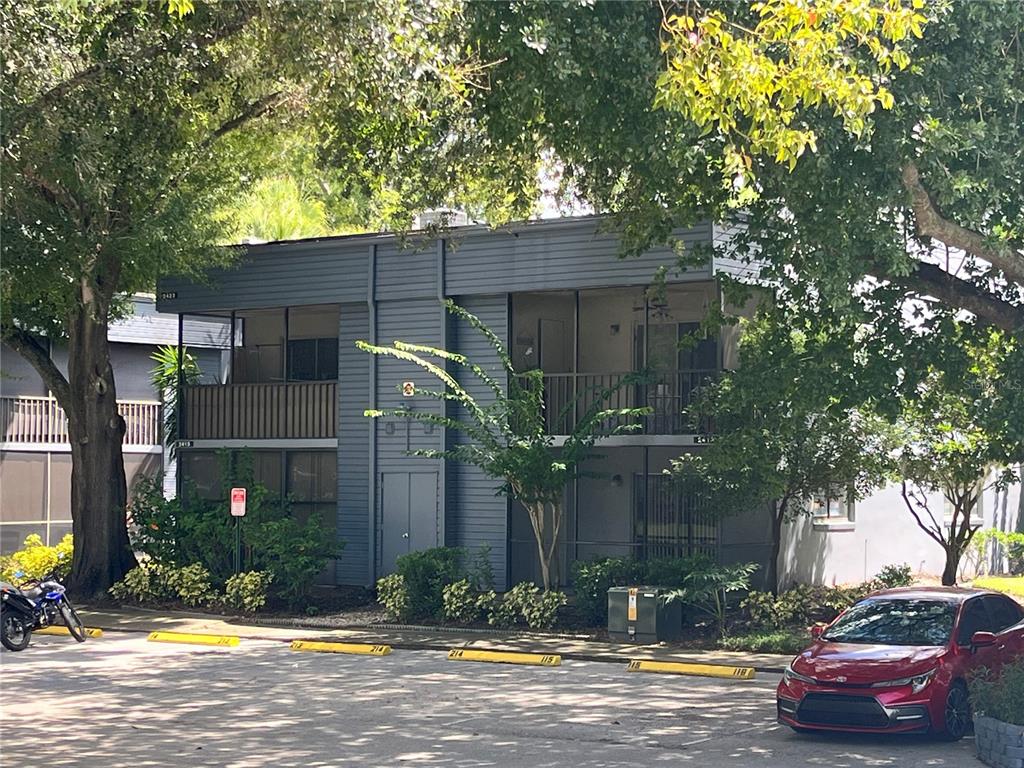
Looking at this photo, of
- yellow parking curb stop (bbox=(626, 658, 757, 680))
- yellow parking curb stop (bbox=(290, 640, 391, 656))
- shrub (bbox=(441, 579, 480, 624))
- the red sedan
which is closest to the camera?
the red sedan

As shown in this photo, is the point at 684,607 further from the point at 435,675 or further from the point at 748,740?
the point at 748,740

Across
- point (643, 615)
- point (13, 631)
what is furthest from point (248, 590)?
point (643, 615)

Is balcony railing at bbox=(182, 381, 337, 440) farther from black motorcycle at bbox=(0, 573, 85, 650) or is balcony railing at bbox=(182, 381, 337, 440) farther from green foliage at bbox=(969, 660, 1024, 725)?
green foliage at bbox=(969, 660, 1024, 725)

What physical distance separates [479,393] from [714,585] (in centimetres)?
678

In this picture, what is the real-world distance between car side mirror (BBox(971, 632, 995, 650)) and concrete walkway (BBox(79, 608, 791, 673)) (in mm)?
5206

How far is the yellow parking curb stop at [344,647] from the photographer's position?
20761 mm

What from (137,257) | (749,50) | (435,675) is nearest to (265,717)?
(435,675)

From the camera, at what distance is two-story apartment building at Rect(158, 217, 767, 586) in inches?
974

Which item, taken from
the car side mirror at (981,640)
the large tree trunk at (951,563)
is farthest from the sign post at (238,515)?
the car side mirror at (981,640)

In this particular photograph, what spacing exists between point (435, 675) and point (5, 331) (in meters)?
12.4

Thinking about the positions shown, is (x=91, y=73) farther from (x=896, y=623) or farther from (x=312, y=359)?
(x=312, y=359)

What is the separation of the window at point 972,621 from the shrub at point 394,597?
1150 centimetres

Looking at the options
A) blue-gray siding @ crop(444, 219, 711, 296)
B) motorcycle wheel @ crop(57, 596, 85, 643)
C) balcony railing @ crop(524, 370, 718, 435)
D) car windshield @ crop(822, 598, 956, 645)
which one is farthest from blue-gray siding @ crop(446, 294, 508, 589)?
car windshield @ crop(822, 598, 956, 645)

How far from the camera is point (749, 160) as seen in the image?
1308 cm
